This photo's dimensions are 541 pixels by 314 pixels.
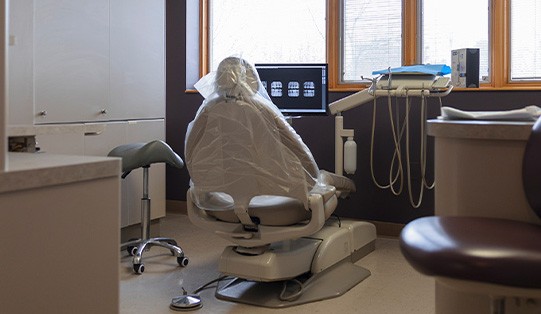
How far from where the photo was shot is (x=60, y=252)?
176cm

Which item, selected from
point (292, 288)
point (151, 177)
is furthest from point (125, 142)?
point (292, 288)

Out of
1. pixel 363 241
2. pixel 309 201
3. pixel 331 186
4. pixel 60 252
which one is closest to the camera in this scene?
pixel 60 252

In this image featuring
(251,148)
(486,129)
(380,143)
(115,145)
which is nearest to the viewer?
(486,129)

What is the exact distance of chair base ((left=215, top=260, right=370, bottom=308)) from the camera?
3.45m

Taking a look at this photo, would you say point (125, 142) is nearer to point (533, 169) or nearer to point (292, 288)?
point (292, 288)

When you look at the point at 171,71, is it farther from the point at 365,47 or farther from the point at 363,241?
the point at 363,241

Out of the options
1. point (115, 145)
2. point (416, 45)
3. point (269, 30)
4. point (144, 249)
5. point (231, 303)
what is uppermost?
point (269, 30)

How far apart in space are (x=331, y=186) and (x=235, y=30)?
8.48 feet

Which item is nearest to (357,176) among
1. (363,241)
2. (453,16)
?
(363,241)

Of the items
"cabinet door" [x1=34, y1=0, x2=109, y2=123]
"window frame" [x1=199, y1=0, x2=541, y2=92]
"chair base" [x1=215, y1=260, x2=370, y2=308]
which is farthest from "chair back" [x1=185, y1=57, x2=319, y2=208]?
"window frame" [x1=199, y1=0, x2=541, y2=92]

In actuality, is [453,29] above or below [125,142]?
above

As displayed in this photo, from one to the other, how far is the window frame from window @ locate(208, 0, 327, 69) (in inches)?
5.0

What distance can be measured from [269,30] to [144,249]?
232 centimetres

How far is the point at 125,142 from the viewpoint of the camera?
4.67 m
